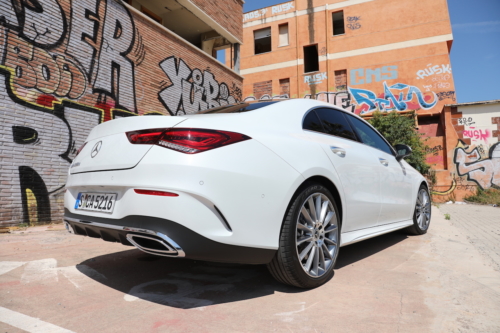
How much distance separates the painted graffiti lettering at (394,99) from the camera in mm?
18453

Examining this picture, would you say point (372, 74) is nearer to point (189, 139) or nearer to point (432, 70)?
point (432, 70)

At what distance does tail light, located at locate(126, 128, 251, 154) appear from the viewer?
6.48 ft

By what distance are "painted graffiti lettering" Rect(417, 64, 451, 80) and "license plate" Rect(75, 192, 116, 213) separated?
20.0 m

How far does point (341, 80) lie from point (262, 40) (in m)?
6.62

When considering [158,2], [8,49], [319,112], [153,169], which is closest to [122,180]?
[153,169]

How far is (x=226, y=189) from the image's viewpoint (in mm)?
1958

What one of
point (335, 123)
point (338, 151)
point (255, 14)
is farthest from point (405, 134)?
point (338, 151)

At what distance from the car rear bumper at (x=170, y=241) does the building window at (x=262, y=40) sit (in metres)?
23.0

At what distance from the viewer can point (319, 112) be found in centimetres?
304

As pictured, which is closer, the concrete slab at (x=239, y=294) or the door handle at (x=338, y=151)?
the concrete slab at (x=239, y=294)

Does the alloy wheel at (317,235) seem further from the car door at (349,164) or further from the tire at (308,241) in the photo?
the car door at (349,164)

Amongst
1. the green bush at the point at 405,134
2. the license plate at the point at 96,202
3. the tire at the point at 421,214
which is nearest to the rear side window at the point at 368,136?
the tire at the point at 421,214

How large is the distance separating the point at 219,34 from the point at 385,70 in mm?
10686

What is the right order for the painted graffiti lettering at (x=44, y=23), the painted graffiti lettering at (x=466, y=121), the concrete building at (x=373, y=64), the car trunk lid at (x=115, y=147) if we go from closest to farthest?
the car trunk lid at (x=115, y=147), the painted graffiti lettering at (x=44, y=23), the painted graffiti lettering at (x=466, y=121), the concrete building at (x=373, y=64)
